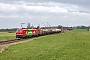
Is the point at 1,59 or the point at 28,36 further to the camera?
the point at 28,36

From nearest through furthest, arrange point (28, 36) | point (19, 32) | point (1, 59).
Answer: point (1, 59), point (19, 32), point (28, 36)

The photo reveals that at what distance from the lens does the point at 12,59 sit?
58.0 feet

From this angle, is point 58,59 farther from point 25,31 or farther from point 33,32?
point 33,32

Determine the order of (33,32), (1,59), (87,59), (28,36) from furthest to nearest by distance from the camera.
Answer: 1. (33,32)
2. (28,36)
3. (1,59)
4. (87,59)

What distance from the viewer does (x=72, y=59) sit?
16.8 meters

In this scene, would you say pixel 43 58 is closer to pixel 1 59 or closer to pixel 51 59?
pixel 51 59

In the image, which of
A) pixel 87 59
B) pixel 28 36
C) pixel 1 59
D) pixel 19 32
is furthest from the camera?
pixel 28 36

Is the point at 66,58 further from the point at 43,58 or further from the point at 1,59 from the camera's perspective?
the point at 1,59

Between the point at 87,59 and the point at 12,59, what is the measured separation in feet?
17.8

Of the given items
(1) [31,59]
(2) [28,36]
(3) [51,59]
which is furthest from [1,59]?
(2) [28,36]

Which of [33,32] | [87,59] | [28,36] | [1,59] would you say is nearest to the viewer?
[87,59]

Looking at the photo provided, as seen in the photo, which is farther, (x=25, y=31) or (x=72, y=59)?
(x=25, y=31)

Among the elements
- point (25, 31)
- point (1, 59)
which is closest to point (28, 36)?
point (25, 31)

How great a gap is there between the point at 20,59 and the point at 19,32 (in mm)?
39352
